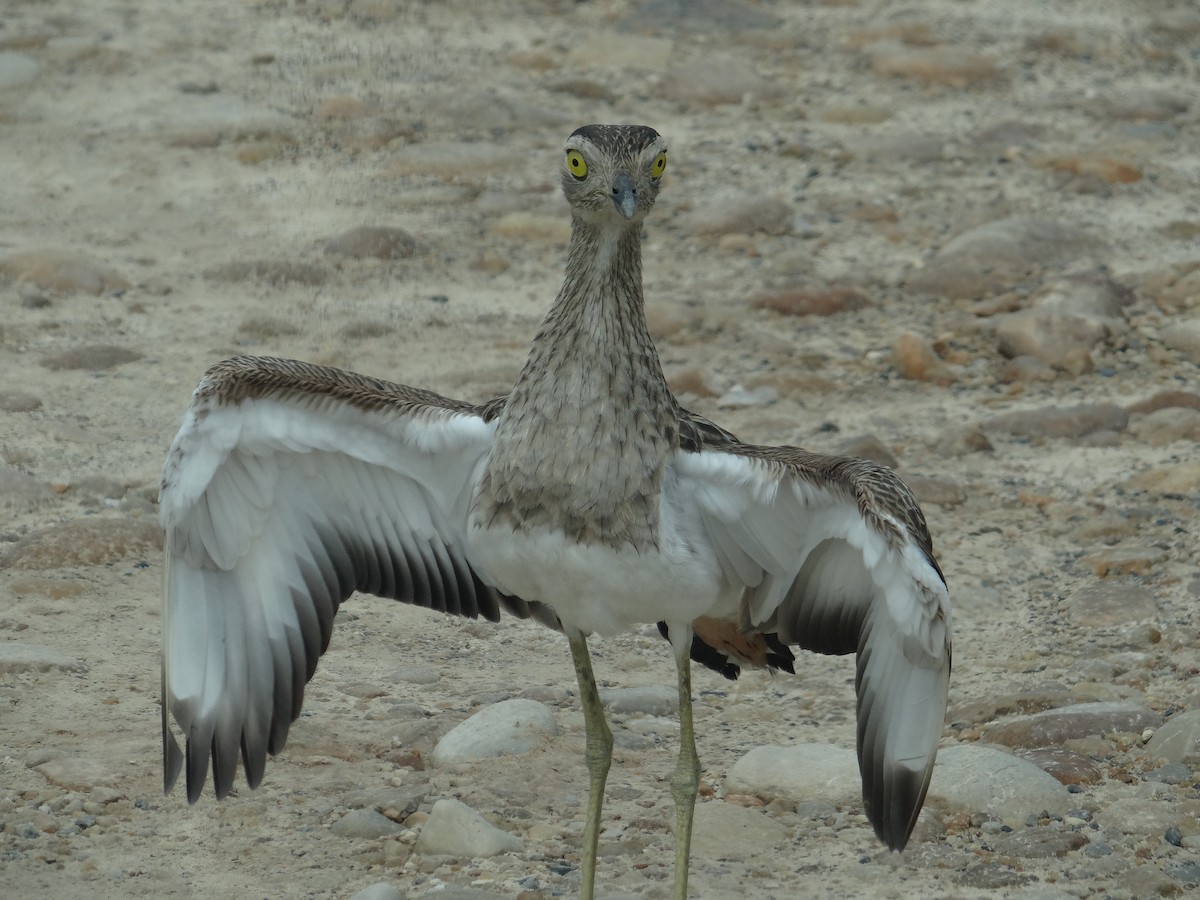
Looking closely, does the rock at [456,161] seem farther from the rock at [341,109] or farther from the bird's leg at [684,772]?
the bird's leg at [684,772]

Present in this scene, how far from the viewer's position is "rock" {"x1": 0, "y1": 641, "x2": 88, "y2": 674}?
611cm

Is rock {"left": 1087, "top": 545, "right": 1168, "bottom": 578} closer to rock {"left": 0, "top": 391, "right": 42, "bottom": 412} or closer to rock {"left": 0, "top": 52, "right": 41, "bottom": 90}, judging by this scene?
rock {"left": 0, "top": 391, "right": 42, "bottom": 412}

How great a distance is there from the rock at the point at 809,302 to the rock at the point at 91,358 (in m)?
3.27

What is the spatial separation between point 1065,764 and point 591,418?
207cm

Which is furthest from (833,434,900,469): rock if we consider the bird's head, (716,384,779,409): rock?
the bird's head

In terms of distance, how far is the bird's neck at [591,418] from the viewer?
479cm

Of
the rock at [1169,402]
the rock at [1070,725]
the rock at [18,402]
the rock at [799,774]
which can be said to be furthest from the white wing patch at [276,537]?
the rock at [1169,402]

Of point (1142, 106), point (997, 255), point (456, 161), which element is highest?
point (1142, 106)

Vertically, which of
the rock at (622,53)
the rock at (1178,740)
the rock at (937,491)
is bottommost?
the rock at (1178,740)

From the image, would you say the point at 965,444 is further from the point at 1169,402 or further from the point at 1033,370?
the point at 1169,402

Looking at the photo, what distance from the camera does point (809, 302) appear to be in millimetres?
9617

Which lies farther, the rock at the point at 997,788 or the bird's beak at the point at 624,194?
the rock at the point at 997,788

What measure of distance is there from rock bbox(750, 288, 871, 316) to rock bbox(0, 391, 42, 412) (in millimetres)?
3720

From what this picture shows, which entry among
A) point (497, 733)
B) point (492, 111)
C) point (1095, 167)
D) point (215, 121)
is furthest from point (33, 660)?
point (1095, 167)
